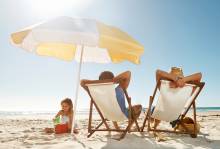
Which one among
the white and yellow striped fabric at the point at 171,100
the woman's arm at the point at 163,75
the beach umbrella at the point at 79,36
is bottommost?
the white and yellow striped fabric at the point at 171,100

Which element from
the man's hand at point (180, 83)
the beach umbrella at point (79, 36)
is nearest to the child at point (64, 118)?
the beach umbrella at point (79, 36)

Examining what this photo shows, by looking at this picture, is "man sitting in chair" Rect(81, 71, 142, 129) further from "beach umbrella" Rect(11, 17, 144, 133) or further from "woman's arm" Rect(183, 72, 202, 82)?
"woman's arm" Rect(183, 72, 202, 82)

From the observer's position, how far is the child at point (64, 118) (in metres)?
5.31

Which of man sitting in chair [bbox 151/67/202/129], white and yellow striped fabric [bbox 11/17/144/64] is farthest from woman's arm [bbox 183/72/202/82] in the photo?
white and yellow striped fabric [bbox 11/17/144/64]

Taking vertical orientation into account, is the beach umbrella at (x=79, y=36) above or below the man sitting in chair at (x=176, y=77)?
above

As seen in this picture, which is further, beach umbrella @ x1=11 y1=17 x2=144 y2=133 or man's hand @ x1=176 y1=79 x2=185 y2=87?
man's hand @ x1=176 y1=79 x2=185 y2=87

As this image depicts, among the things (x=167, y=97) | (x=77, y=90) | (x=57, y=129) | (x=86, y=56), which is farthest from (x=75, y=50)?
(x=167, y=97)

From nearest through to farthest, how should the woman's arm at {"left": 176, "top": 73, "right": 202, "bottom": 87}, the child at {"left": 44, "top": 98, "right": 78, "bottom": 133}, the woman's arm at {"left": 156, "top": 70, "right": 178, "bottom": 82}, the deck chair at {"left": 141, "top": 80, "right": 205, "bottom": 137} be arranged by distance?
the woman's arm at {"left": 156, "top": 70, "right": 178, "bottom": 82}
the woman's arm at {"left": 176, "top": 73, "right": 202, "bottom": 87}
the deck chair at {"left": 141, "top": 80, "right": 205, "bottom": 137}
the child at {"left": 44, "top": 98, "right": 78, "bottom": 133}

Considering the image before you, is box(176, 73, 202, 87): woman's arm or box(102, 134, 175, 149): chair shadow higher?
box(176, 73, 202, 87): woman's arm

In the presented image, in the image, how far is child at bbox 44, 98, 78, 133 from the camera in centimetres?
531

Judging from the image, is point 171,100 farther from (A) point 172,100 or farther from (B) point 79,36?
(B) point 79,36

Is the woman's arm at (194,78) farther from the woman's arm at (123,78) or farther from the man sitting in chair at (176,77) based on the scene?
the woman's arm at (123,78)

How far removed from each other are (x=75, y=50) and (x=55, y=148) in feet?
10.9

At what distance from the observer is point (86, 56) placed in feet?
Answer: 21.1
